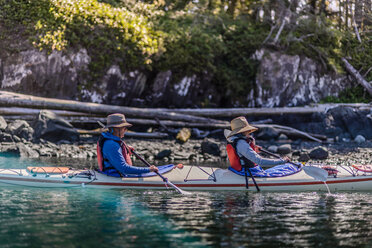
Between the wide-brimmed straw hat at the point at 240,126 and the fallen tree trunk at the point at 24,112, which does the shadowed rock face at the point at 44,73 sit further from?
the wide-brimmed straw hat at the point at 240,126

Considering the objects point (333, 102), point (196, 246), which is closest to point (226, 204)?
point (196, 246)

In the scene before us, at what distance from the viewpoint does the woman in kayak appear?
23.7ft

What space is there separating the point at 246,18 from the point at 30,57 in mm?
10663

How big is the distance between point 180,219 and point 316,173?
3.57 m

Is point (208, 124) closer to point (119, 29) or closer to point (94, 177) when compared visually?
point (119, 29)

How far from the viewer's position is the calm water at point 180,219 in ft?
14.0

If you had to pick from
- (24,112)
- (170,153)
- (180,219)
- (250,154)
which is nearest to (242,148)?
(250,154)

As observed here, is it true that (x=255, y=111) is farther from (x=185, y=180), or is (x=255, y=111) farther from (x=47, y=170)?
(x=47, y=170)

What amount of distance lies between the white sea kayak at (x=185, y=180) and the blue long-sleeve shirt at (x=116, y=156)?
0.31 meters

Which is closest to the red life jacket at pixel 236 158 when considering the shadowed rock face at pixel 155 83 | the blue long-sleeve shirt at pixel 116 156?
the blue long-sleeve shirt at pixel 116 156

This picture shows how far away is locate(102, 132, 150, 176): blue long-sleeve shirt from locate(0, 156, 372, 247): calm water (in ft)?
1.35

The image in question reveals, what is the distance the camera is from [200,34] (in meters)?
Answer: 18.3

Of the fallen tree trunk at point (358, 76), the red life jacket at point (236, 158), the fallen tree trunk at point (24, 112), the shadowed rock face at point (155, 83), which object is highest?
the fallen tree trunk at point (358, 76)

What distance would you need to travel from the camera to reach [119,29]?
16172 mm
